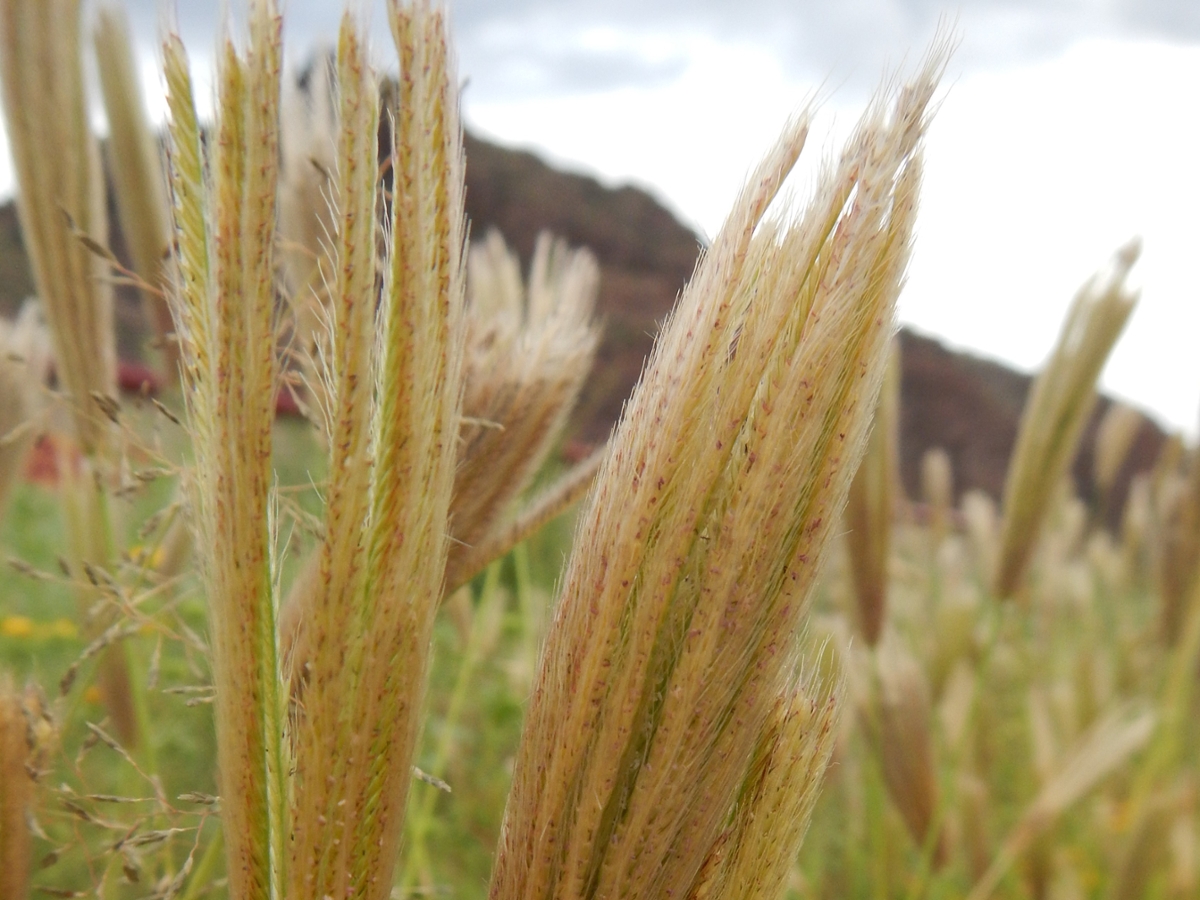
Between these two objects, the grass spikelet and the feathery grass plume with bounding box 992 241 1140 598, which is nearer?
the feathery grass plume with bounding box 992 241 1140 598

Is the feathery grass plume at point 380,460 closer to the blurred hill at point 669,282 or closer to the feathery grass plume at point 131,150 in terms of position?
the feathery grass plume at point 131,150

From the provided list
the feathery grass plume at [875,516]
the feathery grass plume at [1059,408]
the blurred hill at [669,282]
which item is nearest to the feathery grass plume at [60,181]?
the feathery grass plume at [875,516]

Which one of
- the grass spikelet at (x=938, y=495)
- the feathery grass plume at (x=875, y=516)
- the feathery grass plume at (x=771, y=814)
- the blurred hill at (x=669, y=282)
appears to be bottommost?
the blurred hill at (x=669, y=282)

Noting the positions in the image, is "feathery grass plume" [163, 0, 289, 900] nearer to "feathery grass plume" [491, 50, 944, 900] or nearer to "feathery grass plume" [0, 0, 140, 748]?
"feathery grass plume" [491, 50, 944, 900]

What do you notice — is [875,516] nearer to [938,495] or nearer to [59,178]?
[59,178]

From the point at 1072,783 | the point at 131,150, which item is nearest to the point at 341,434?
the point at 131,150

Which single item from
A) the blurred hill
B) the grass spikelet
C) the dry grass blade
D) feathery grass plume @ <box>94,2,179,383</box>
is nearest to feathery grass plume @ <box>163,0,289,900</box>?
feathery grass plume @ <box>94,2,179,383</box>

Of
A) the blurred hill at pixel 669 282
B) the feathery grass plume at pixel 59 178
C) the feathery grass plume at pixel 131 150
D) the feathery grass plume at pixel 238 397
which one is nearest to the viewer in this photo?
the feathery grass plume at pixel 238 397
